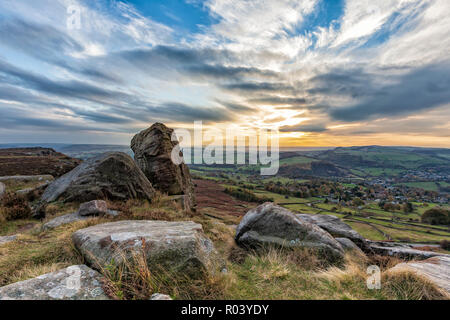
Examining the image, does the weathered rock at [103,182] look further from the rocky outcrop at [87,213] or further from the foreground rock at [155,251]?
the foreground rock at [155,251]

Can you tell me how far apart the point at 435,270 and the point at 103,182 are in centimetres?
1508

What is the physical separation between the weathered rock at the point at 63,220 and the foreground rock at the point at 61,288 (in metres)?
5.91

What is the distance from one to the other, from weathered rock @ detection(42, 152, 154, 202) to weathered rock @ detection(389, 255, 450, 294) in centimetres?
1297

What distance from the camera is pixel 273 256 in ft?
23.4

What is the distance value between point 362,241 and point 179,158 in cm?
1536

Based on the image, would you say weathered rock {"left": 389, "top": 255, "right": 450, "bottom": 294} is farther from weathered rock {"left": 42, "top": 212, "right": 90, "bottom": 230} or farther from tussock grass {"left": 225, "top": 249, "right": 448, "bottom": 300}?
weathered rock {"left": 42, "top": 212, "right": 90, "bottom": 230}

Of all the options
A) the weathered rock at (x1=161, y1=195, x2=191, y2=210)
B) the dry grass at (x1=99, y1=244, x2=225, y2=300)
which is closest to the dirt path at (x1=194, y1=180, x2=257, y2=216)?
the weathered rock at (x1=161, y1=195, x2=191, y2=210)

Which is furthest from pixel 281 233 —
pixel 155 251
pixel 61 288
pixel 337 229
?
pixel 61 288

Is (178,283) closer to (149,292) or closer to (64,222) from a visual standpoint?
(149,292)

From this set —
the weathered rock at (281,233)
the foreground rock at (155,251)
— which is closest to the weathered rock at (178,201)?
the weathered rock at (281,233)

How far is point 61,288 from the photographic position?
10.9 feet

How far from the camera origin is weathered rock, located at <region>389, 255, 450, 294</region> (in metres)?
4.94

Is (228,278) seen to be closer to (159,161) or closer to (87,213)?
(87,213)
